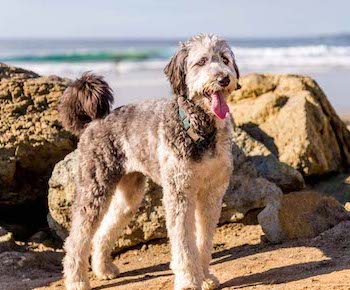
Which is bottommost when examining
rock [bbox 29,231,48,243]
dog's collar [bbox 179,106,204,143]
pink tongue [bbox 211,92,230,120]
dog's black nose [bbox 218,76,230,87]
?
rock [bbox 29,231,48,243]

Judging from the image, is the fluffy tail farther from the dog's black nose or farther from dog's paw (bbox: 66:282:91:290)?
the dog's black nose

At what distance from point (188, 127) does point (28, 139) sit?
3460 millimetres

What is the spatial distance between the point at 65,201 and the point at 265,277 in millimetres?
2713

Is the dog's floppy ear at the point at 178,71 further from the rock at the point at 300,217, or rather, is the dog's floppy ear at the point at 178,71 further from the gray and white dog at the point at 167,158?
the rock at the point at 300,217

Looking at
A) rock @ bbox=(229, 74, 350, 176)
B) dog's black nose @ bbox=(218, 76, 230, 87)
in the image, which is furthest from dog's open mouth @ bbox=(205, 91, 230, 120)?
rock @ bbox=(229, 74, 350, 176)

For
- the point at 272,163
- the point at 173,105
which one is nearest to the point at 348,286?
the point at 173,105

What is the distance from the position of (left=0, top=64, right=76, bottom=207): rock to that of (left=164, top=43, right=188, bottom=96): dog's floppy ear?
319 cm

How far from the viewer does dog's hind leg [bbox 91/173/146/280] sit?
24.7 feet

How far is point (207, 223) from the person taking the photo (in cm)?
662

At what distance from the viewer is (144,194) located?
809 cm

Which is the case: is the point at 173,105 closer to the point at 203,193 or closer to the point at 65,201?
the point at 203,193

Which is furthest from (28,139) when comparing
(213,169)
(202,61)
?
(202,61)

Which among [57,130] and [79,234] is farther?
[57,130]

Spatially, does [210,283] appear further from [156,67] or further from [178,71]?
[156,67]
